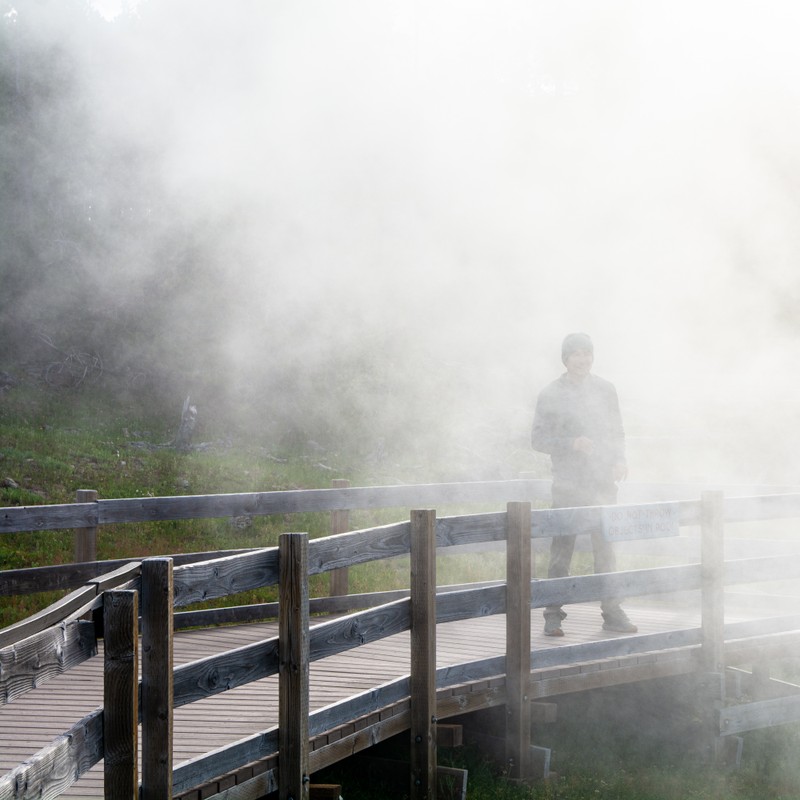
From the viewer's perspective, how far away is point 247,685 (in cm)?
423

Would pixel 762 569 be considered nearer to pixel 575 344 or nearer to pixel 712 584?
pixel 712 584

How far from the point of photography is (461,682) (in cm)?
423

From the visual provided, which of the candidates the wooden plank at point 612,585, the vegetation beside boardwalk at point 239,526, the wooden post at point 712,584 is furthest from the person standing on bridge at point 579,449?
the vegetation beside boardwalk at point 239,526

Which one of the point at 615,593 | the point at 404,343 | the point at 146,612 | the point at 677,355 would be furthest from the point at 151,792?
the point at 404,343

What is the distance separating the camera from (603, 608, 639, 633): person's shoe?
17.4 ft

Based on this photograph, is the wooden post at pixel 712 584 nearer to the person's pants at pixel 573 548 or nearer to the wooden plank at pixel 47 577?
the person's pants at pixel 573 548

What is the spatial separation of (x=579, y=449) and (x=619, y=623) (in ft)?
3.20

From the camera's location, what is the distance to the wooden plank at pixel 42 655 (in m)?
2.00

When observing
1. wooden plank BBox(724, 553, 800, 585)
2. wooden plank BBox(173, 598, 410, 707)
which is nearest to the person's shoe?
wooden plank BBox(724, 553, 800, 585)

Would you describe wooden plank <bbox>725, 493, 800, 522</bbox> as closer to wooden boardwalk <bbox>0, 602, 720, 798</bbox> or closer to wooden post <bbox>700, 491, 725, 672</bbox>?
wooden post <bbox>700, 491, 725, 672</bbox>

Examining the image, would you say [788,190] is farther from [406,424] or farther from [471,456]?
[406,424]

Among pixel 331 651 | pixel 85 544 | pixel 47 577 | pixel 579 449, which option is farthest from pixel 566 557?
pixel 47 577

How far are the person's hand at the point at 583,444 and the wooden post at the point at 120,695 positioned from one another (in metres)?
3.09

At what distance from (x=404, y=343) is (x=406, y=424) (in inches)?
102
